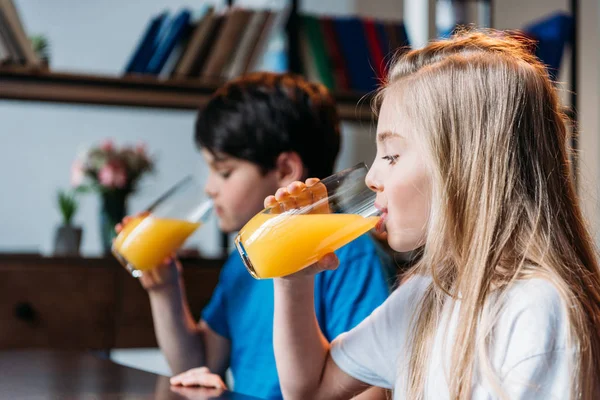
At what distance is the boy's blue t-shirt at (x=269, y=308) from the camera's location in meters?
1.21

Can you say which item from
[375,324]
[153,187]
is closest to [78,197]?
[153,187]

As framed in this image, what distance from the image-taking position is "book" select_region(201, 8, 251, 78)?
218cm

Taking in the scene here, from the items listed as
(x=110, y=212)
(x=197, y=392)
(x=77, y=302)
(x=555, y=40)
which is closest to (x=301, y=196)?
(x=197, y=392)

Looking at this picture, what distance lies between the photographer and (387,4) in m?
3.24

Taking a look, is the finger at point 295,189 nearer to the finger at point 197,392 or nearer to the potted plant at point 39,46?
the finger at point 197,392

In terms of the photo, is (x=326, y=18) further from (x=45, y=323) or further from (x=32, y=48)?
A: (x=45, y=323)

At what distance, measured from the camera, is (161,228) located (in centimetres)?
139

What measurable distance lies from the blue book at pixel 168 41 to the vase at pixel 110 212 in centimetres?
38

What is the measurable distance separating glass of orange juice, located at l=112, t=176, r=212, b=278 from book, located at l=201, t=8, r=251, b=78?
2.75 ft

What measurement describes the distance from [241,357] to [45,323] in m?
0.87

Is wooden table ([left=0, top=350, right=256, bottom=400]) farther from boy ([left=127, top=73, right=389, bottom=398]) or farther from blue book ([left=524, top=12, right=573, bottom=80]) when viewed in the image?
blue book ([left=524, top=12, right=573, bottom=80])

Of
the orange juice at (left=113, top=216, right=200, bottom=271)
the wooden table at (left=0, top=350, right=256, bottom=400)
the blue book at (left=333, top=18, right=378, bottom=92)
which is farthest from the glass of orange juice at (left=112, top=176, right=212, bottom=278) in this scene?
the blue book at (left=333, top=18, right=378, bottom=92)

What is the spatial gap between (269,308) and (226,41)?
3.49 feet

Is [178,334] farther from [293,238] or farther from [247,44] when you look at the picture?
[247,44]
